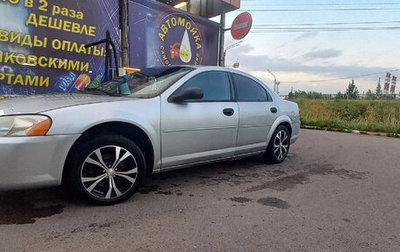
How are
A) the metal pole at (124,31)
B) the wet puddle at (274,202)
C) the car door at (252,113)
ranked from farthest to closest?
the metal pole at (124,31) → the car door at (252,113) → the wet puddle at (274,202)

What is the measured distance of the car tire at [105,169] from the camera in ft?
8.57

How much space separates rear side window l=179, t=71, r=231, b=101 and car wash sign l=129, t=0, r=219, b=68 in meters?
4.13

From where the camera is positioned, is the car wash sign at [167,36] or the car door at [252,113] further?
the car wash sign at [167,36]

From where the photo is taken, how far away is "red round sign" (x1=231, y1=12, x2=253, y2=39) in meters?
8.95

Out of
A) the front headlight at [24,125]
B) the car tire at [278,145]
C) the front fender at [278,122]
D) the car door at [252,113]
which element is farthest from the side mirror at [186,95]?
the car tire at [278,145]

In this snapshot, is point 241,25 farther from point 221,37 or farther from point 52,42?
point 52,42

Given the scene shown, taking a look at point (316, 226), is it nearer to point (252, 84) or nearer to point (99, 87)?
point (252, 84)

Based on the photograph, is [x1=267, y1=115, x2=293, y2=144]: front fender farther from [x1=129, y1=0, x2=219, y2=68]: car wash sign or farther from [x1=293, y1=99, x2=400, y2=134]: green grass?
[x1=293, y1=99, x2=400, y2=134]: green grass

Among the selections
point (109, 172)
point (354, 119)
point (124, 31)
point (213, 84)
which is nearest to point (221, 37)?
point (124, 31)

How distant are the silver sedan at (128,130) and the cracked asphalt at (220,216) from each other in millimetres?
306

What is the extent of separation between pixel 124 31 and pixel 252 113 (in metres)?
4.22

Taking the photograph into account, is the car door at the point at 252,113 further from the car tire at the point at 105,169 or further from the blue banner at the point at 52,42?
the blue banner at the point at 52,42

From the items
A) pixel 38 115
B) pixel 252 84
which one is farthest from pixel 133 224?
pixel 252 84

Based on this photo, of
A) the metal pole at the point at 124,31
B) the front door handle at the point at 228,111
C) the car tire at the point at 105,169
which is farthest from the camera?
the metal pole at the point at 124,31
